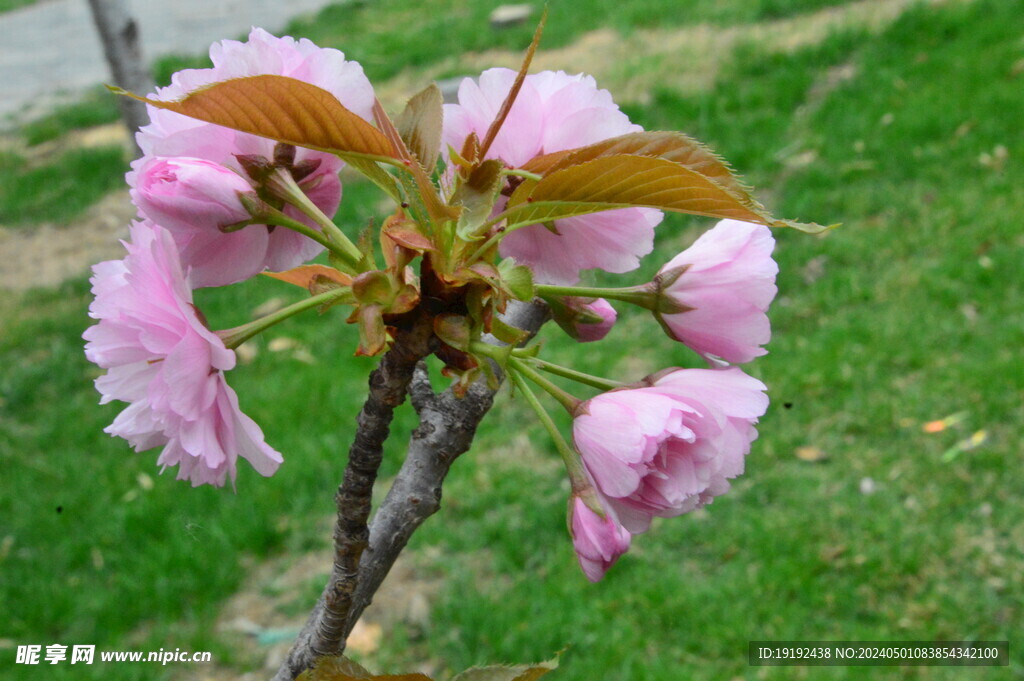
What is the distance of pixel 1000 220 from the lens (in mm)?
3736

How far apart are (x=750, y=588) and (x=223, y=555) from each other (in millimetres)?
1571

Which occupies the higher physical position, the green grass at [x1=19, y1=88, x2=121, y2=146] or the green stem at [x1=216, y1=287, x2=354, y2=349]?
the green stem at [x1=216, y1=287, x2=354, y2=349]

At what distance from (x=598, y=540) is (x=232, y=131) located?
42 cm

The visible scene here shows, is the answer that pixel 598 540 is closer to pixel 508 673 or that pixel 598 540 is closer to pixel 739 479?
pixel 508 673

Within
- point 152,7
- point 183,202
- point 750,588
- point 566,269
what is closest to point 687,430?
point 566,269

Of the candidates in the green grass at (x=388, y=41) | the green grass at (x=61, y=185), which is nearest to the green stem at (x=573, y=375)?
the green grass at (x=388, y=41)

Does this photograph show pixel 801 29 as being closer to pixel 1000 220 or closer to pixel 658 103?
pixel 658 103

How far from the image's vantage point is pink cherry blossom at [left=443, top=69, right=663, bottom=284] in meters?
0.77

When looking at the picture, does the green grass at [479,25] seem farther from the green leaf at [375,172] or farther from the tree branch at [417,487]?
the green leaf at [375,172]

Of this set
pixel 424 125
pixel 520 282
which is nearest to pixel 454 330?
pixel 520 282

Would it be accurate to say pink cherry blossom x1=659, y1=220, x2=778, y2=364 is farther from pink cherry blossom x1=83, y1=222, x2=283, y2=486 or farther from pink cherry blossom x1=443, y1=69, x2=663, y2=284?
pink cherry blossom x1=83, y1=222, x2=283, y2=486

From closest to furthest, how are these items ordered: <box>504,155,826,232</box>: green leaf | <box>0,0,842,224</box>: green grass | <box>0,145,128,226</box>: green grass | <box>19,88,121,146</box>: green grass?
<box>504,155,826,232</box>: green leaf
<box>0,145,128,226</box>: green grass
<box>0,0,842,224</box>: green grass
<box>19,88,121,146</box>: green grass

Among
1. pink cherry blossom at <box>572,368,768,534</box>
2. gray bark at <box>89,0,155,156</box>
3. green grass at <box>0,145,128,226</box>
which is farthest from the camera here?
green grass at <box>0,145,128,226</box>

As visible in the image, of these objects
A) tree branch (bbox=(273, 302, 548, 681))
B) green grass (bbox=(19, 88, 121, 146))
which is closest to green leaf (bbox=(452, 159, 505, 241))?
tree branch (bbox=(273, 302, 548, 681))
